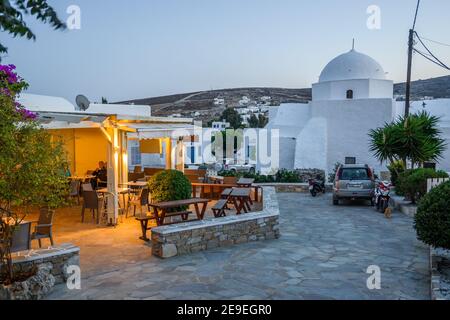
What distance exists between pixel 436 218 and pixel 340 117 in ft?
84.5

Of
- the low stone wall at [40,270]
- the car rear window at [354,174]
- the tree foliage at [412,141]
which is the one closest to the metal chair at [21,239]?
the low stone wall at [40,270]

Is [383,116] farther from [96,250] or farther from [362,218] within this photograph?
[96,250]

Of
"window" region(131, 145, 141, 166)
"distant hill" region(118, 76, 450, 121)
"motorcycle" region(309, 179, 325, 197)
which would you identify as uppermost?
"distant hill" region(118, 76, 450, 121)

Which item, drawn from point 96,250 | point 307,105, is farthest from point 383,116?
point 96,250

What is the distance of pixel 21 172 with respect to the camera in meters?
4.74

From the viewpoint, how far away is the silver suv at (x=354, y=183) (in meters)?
13.7

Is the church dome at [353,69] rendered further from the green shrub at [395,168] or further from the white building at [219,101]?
the white building at [219,101]

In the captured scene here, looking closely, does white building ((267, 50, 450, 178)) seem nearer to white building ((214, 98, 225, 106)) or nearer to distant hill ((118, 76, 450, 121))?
distant hill ((118, 76, 450, 121))

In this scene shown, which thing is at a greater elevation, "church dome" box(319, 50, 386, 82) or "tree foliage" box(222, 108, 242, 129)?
"church dome" box(319, 50, 386, 82)

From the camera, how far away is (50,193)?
16.8 ft

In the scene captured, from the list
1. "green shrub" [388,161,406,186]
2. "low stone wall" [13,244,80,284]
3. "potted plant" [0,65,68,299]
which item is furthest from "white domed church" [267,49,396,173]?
"potted plant" [0,65,68,299]

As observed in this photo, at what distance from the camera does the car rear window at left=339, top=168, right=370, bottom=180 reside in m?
14.0

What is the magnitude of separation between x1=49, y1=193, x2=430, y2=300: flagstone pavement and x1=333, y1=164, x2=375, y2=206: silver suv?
13.4 feet

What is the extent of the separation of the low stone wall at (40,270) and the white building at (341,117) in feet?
85.8
